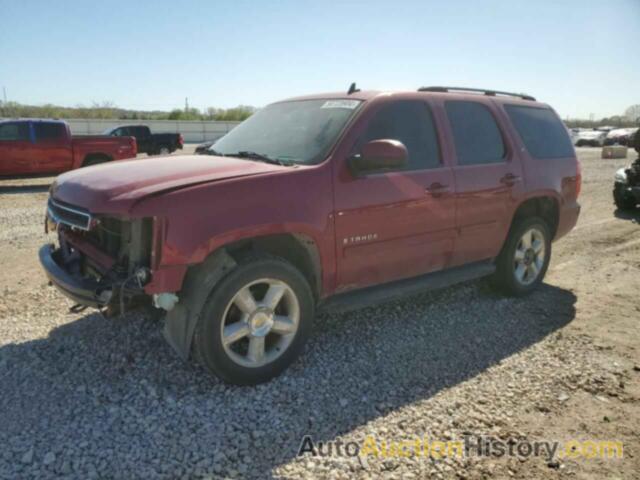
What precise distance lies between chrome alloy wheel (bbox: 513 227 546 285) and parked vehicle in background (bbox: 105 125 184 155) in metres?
21.4

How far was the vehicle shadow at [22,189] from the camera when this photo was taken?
12.8 m

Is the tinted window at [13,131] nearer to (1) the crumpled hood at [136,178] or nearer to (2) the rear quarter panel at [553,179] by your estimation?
(1) the crumpled hood at [136,178]

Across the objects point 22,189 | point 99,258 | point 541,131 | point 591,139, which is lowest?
point 22,189

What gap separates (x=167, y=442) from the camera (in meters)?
2.76

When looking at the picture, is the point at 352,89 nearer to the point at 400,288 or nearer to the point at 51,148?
the point at 400,288

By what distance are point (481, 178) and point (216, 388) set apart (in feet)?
9.51

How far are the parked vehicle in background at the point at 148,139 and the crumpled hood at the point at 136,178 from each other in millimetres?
21190

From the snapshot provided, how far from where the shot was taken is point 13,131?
13.3m

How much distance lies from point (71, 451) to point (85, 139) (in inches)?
522

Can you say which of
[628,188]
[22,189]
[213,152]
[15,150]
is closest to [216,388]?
[213,152]

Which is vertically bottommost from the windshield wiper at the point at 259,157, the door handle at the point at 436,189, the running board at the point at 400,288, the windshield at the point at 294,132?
the running board at the point at 400,288

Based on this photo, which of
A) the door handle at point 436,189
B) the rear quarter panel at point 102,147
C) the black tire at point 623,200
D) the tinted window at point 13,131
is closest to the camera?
the door handle at point 436,189

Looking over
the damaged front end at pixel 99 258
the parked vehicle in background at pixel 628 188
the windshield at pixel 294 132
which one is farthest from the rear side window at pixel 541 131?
the parked vehicle in background at pixel 628 188

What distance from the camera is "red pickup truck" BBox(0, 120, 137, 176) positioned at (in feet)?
43.0
